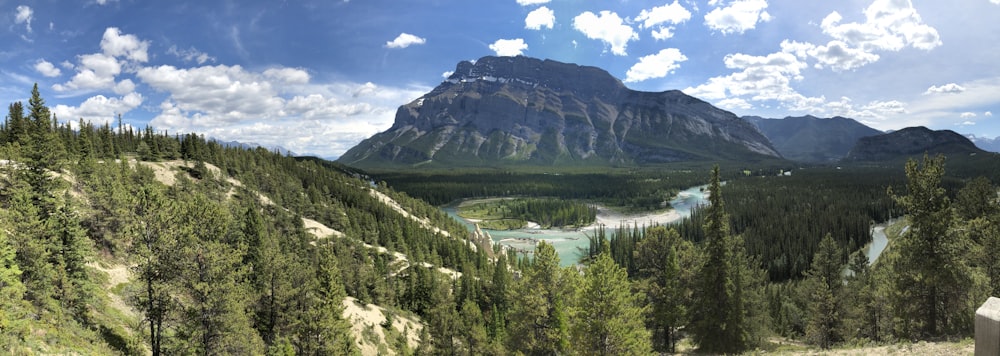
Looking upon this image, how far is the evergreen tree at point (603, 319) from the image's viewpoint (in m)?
26.1

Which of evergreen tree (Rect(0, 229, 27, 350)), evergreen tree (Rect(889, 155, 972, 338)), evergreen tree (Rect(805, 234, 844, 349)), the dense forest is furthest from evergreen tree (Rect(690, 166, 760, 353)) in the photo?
evergreen tree (Rect(0, 229, 27, 350))

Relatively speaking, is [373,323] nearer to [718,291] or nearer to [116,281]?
[116,281]

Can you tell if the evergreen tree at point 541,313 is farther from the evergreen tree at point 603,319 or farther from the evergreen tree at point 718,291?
the evergreen tree at point 718,291

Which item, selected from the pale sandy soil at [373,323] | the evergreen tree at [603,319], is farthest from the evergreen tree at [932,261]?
the pale sandy soil at [373,323]

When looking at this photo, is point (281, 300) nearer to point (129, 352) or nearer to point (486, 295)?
point (129, 352)

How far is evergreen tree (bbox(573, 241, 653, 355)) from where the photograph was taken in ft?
85.7

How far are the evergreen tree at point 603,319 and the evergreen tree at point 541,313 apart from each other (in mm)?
1737

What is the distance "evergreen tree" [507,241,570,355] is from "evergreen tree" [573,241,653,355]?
1737 millimetres

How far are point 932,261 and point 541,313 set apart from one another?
26457mm

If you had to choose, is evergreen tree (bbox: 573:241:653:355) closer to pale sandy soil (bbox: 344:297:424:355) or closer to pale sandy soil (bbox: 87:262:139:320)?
pale sandy soil (bbox: 87:262:139:320)

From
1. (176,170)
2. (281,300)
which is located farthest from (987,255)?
(176,170)

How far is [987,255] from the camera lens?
35562mm

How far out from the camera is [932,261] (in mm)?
29547

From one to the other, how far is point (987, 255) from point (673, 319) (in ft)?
81.5
